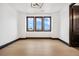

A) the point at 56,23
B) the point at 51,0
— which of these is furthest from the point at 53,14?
the point at 51,0

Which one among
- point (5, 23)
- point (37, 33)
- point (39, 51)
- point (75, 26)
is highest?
point (5, 23)

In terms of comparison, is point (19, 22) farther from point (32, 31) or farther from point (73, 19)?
point (73, 19)

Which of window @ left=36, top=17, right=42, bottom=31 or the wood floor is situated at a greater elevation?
window @ left=36, top=17, right=42, bottom=31

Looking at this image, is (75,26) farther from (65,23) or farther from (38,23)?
(38,23)

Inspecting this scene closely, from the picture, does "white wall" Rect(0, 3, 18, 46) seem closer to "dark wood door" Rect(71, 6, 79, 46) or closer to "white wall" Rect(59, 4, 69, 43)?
"white wall" Rect(59, 4, 69, 43)

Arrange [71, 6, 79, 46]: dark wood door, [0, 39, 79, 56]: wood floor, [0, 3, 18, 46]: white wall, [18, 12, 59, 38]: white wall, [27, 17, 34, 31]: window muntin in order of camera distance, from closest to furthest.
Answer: [0, 39, 79, 56]: wood floor
[0, 3, 18, 46]: white wall
[71, 6, 79, 46]: dark wood door
[18, 12, 59, 38]: white wall
[27, 17, 34, 31]: window muntin

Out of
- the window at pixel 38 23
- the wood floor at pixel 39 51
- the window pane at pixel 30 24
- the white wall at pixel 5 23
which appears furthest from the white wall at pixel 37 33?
the wood floor at pixel 39 51

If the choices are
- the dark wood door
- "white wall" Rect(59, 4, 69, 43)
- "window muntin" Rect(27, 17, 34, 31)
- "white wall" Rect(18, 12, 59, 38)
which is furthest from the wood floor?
"window muntin" Rect(27, 17, 34, 31)

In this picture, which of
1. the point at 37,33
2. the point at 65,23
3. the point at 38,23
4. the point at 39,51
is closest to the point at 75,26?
the point at 65,23

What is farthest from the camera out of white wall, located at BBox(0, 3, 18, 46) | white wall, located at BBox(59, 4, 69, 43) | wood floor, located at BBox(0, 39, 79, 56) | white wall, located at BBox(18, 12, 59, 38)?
white wall, located at BBox(18, 12, 59, 38)

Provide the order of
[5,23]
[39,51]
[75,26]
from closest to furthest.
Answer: [39,51]
[75,26]
[5,23]

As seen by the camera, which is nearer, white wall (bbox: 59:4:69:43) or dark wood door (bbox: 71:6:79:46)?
dark wood door (bbox: 71:6:79:46)

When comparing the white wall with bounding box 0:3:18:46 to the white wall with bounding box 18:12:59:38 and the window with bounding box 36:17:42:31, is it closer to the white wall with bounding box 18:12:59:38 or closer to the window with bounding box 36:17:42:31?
the white wall with bounding box 18:12:59:38

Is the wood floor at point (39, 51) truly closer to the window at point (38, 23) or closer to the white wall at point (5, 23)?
the white wall at point (5, 23)
